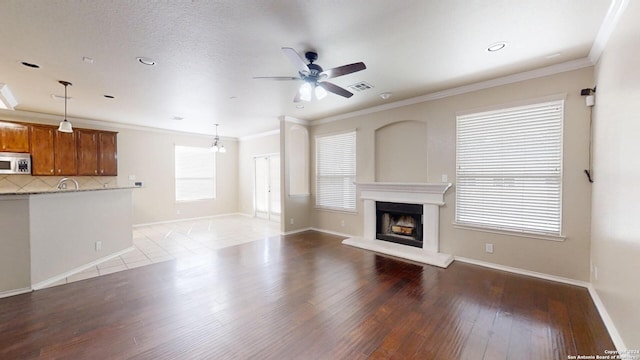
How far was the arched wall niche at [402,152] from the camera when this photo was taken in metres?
4.60

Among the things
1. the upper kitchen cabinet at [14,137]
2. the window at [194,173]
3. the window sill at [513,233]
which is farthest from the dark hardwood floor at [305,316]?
the window at [194,173]

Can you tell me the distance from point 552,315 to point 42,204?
6.06m

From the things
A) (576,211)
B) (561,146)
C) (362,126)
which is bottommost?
Result: (576,211)

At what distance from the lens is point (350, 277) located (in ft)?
11.3

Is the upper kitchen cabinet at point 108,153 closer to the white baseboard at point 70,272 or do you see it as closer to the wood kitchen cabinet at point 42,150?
the wood kitchen cabinet at point 42,150

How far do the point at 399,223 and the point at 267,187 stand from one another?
4520 millimetres

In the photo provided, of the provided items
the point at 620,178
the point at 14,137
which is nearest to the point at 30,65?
the point at 14,137

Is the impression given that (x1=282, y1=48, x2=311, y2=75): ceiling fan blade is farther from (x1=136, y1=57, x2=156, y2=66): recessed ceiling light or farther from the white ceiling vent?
(x1=136, y1=57, x2=156, y2=66): recessed ceiling light

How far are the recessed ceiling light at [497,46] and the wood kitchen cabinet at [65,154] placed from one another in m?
8.03

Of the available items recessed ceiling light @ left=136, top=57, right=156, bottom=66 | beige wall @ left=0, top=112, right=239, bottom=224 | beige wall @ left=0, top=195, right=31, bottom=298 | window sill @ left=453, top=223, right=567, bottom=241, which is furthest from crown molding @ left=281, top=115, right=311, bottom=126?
beige wall @ left=0, top=195, right=31, bottom=298

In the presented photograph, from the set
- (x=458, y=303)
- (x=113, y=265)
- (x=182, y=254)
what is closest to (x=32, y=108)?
(x=113, y=265)

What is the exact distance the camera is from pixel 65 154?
5.54 m

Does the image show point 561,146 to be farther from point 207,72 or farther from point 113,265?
point 113,265

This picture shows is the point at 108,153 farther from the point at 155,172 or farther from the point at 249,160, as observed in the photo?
the point at 249,160
